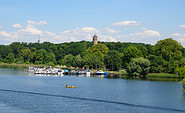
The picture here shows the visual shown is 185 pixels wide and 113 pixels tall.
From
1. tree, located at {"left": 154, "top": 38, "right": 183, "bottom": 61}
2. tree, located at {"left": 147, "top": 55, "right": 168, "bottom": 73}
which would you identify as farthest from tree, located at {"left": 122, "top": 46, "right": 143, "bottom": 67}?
tree, located at {"left": 147, "top": 55, "right": 168, "bottom": 73}

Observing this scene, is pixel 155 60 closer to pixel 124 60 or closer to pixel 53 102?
pixel 124 60

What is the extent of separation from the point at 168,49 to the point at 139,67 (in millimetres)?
20352

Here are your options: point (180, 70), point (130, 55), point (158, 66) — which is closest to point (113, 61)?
point (130, 55)

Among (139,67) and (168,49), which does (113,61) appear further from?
(139,67)

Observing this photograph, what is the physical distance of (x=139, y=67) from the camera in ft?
342

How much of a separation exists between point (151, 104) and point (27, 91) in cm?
2804

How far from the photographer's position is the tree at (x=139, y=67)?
104 meters

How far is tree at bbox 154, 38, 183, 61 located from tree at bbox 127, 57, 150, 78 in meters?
14.7

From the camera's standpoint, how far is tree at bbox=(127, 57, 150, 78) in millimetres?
104125

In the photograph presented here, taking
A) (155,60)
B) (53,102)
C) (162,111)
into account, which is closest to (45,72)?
(155,60)

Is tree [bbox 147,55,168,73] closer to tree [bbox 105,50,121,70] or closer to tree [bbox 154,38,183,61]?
tree [bbox 154,38,183,61]

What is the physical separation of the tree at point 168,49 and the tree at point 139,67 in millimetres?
14674

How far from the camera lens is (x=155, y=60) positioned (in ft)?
349

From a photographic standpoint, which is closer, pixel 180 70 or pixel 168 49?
pixel 180 70
